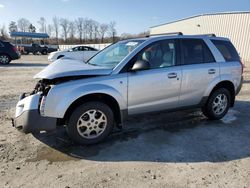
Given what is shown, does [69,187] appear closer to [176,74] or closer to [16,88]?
[176,74]

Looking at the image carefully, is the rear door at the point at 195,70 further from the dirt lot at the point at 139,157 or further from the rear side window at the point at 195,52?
the dirt lot at the point at 139,157

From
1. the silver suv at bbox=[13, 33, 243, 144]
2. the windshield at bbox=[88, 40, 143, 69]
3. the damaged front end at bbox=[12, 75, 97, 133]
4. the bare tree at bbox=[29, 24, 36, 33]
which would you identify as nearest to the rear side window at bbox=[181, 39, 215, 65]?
the silver suv at bbox=[13, 33, 243, 144]

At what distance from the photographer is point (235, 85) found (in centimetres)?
595

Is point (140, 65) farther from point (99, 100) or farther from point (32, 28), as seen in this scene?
point (32, 28)

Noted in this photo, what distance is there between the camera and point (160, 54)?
495 centimetres

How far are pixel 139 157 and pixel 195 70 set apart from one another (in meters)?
2.20

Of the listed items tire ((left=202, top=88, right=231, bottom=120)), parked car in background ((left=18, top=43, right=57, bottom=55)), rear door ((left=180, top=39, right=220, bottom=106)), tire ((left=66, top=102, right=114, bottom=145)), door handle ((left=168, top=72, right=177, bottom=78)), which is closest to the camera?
tire ((left=66, top=102, right=114, bottom=145))

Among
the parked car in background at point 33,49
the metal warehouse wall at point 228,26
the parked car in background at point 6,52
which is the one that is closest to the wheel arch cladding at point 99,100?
the parked car in background at point 6,52

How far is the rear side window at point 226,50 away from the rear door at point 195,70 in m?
0.37

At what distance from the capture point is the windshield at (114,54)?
15.5 ft

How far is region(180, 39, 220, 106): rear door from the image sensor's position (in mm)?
5145

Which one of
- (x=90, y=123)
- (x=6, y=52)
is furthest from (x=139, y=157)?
(x=6, y=52)

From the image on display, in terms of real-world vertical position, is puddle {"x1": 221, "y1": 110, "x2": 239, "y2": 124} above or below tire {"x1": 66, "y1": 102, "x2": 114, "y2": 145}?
below

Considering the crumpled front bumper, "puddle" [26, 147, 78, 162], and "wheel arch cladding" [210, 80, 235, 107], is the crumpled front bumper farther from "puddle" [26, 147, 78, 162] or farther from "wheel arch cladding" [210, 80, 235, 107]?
"wheel arch cladding" [210, 80, 235, 107]
